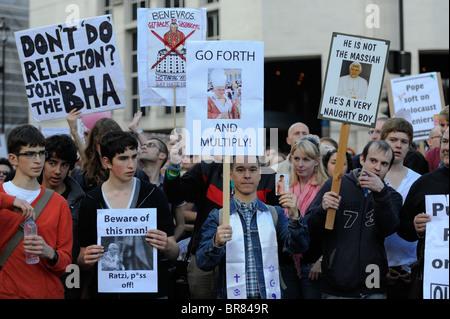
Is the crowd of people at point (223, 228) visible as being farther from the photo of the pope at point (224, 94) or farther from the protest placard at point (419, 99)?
the protest placard at point (419, 99)

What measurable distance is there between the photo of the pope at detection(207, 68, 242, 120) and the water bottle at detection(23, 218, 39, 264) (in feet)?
4.43

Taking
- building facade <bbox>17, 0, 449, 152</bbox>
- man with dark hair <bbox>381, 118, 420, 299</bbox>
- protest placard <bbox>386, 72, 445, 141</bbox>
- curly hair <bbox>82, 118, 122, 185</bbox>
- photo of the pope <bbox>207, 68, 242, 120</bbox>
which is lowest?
man with dark hair <bbox>381, 118, 420, 299</bbox>

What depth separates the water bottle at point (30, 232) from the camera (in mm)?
4039

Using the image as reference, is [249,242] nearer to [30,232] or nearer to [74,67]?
[30,232]

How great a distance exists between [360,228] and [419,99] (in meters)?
3.95

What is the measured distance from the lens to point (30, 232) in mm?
4066

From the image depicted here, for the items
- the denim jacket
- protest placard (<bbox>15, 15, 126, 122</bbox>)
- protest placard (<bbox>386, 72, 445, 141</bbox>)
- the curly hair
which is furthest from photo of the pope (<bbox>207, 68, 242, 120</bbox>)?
protest placard (<bbox>386, 72, 445, 141</bbox>)

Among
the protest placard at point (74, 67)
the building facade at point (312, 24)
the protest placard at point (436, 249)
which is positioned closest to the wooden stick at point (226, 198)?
the protest placard at point (436, 249)

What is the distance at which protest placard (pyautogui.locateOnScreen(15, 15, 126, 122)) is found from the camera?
638cm

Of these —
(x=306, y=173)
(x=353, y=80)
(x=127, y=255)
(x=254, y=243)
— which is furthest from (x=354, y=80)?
(x=127, y=255)

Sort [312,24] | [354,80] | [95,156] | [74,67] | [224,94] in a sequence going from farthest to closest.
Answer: [312,24]
[74,67]
[95,156]
[354,80]
[224,94]

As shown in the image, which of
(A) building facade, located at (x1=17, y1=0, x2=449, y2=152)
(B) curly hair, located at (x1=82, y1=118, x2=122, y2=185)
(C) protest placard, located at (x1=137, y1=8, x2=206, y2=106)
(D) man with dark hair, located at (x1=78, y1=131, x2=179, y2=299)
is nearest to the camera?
(D) man with dark hair, located at (x1=78, y1=131, x2=179, y2=299)

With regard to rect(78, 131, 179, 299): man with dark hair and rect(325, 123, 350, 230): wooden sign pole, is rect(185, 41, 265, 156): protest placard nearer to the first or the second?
rect(78, 131, 179, 299): man with dark hair

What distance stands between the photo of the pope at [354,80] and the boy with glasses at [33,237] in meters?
2.15
